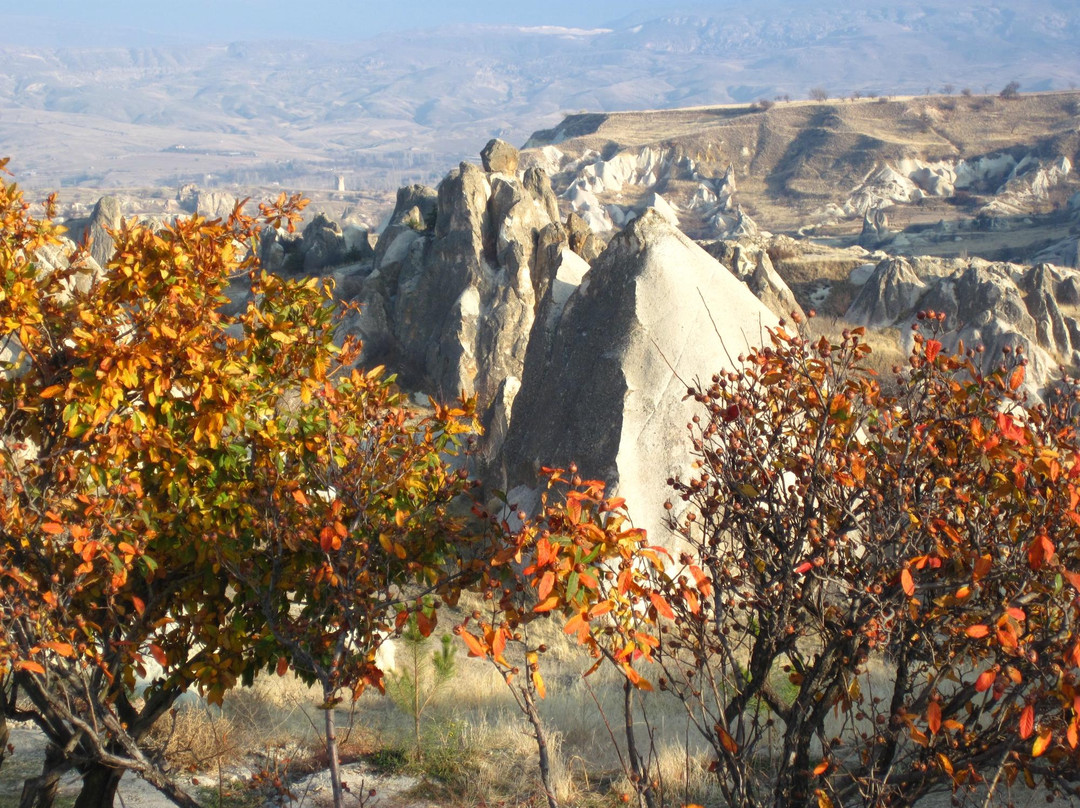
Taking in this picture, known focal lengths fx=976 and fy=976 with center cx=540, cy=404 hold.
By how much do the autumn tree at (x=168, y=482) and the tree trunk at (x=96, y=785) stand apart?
1 centimetres

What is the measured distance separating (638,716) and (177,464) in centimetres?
437

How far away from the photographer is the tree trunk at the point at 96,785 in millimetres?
4742

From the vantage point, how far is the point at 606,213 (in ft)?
224

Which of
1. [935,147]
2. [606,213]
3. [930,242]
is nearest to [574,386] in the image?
[930,242]

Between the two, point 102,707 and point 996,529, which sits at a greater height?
point 996,529

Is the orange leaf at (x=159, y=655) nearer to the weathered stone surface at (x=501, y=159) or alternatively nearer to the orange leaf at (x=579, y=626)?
the orange leaf at (x=579, y=626)

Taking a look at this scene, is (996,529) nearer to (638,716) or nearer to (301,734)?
(638,716)

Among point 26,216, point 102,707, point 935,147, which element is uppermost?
point 935,147

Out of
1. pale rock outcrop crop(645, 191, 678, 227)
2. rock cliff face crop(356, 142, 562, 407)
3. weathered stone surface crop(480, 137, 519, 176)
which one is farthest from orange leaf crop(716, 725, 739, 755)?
pale rock outcrop crop(645, 191, 678, 227)

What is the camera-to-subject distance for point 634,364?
387 inches

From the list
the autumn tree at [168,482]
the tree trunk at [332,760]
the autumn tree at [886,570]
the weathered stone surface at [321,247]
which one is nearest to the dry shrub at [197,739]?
the autumn tree at [168,482]

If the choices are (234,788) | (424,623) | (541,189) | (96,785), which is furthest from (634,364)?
(541,189)

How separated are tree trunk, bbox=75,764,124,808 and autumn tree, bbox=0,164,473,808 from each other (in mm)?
11

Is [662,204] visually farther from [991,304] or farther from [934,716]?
[934,716]
